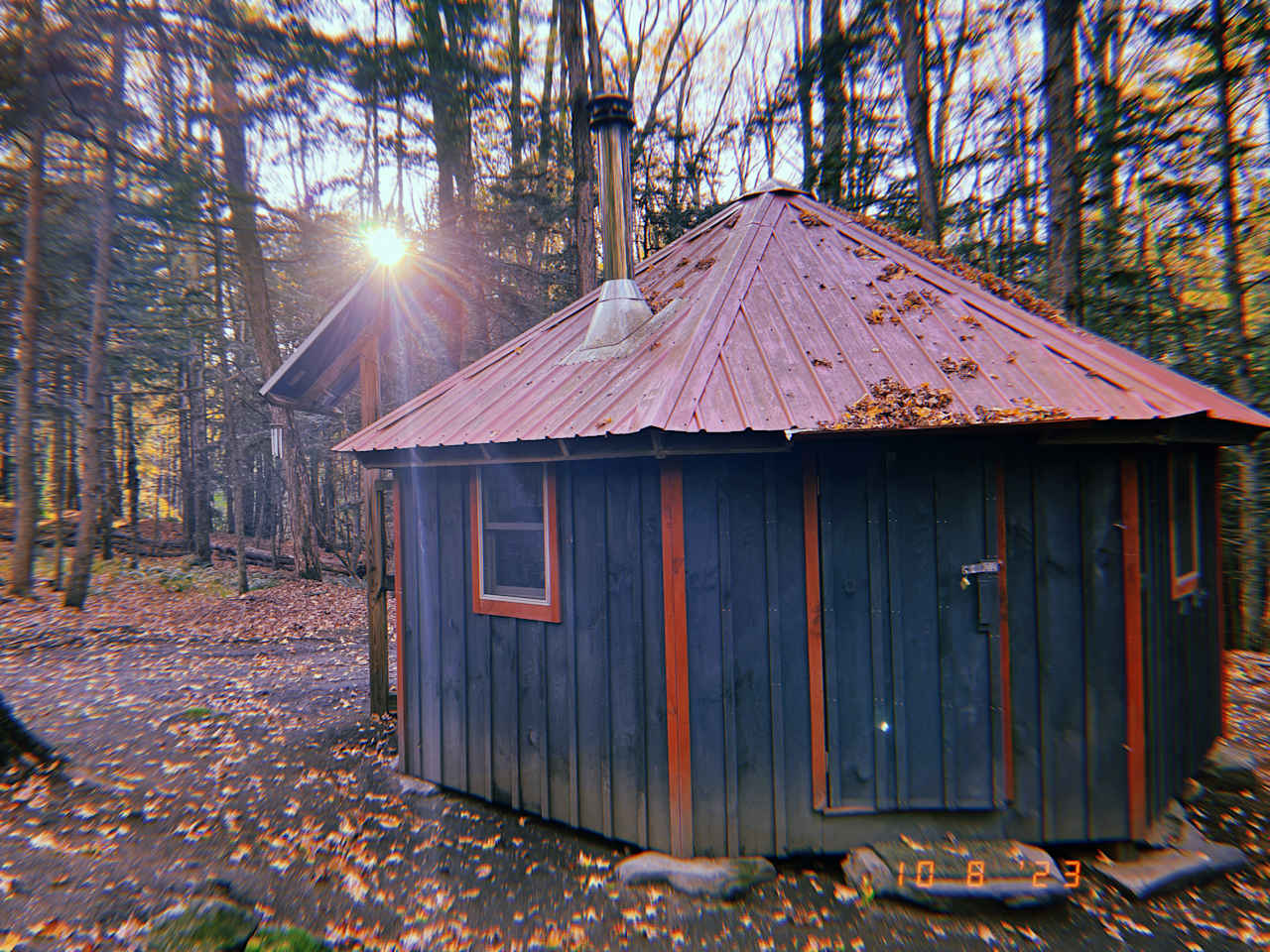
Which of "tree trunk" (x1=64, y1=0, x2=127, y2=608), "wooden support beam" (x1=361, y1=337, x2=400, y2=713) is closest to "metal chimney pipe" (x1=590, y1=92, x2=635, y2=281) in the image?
"wooden support beam" (x1=361, y1=337, x2=400, y2=713)

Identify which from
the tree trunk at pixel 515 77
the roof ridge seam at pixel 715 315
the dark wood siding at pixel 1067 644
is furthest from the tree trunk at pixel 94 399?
the dark wood siding at pixel 1067 644

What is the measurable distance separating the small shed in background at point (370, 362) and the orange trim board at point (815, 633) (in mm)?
4428

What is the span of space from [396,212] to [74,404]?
27.6 feet

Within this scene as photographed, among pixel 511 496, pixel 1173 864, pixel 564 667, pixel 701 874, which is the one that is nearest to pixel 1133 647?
pixel 1173 864

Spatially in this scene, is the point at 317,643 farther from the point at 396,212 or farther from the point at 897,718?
the point at 396,212

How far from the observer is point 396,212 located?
1606cm

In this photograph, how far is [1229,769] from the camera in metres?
5.50

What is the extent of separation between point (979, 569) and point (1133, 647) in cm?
117

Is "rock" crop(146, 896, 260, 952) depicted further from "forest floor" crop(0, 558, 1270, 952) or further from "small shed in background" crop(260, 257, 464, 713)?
"small shed in background" crop(260, 257, 464, 713)

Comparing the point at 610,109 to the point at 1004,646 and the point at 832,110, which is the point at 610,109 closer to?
the point at 1004,646

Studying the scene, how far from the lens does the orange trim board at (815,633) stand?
3984mm

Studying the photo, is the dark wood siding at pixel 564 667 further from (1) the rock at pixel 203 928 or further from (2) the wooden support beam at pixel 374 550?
(1) the rock at pixel 203 928

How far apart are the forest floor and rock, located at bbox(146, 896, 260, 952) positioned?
0.37ft

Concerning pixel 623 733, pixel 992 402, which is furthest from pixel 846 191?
pixel 623 733
